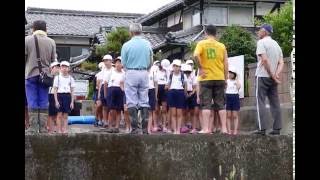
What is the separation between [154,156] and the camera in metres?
6.47

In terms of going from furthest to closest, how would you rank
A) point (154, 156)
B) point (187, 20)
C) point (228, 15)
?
point (187, 20) < point (228, 15) < point (154, 156)

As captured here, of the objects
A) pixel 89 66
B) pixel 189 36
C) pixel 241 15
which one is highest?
pixel 241 15

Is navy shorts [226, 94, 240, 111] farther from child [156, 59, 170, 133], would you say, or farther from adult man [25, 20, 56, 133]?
adult man [25, 20, 56, 133]

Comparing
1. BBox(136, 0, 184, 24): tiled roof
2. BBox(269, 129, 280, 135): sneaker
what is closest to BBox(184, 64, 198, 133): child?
BBox(269, 129, 280, 135): sneaker

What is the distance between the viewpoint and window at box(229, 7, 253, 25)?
2495 centimetres

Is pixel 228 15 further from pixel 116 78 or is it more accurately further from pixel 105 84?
pixel 116 78

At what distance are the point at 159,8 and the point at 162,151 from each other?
2233 centimetres

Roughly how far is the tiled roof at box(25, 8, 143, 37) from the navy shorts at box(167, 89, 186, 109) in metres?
24.5

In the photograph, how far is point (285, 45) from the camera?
1642 centimetres

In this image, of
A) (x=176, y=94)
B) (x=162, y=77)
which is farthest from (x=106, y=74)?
(x=176, y=94)

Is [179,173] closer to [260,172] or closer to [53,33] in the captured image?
[260,172]

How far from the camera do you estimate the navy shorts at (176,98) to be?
9898mm

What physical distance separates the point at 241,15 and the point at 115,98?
15974mm
